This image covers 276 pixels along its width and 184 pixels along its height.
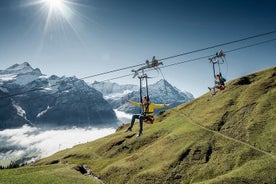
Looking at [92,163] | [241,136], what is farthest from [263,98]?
[92,163]

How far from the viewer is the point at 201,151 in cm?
10112

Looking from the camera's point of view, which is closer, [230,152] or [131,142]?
[230,152]

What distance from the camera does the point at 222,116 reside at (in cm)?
13175

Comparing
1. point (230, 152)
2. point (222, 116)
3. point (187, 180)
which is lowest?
point (187, 180)

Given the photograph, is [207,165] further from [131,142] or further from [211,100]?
[211,100]

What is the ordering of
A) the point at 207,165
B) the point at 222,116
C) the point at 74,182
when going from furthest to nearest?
the point at 222,116
the point at 207,165
the point at 74,182

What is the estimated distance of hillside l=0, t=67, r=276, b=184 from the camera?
83.2 metres

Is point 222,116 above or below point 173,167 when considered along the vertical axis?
above

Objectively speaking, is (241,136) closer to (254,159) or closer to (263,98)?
(254,159)

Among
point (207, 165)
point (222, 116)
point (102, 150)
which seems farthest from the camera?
point (102, 150)

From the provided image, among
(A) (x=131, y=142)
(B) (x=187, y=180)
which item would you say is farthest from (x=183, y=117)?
(B) (x=187, y=180)

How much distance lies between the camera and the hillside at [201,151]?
3278 inches

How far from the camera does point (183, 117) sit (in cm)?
15638

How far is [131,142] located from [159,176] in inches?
2191
